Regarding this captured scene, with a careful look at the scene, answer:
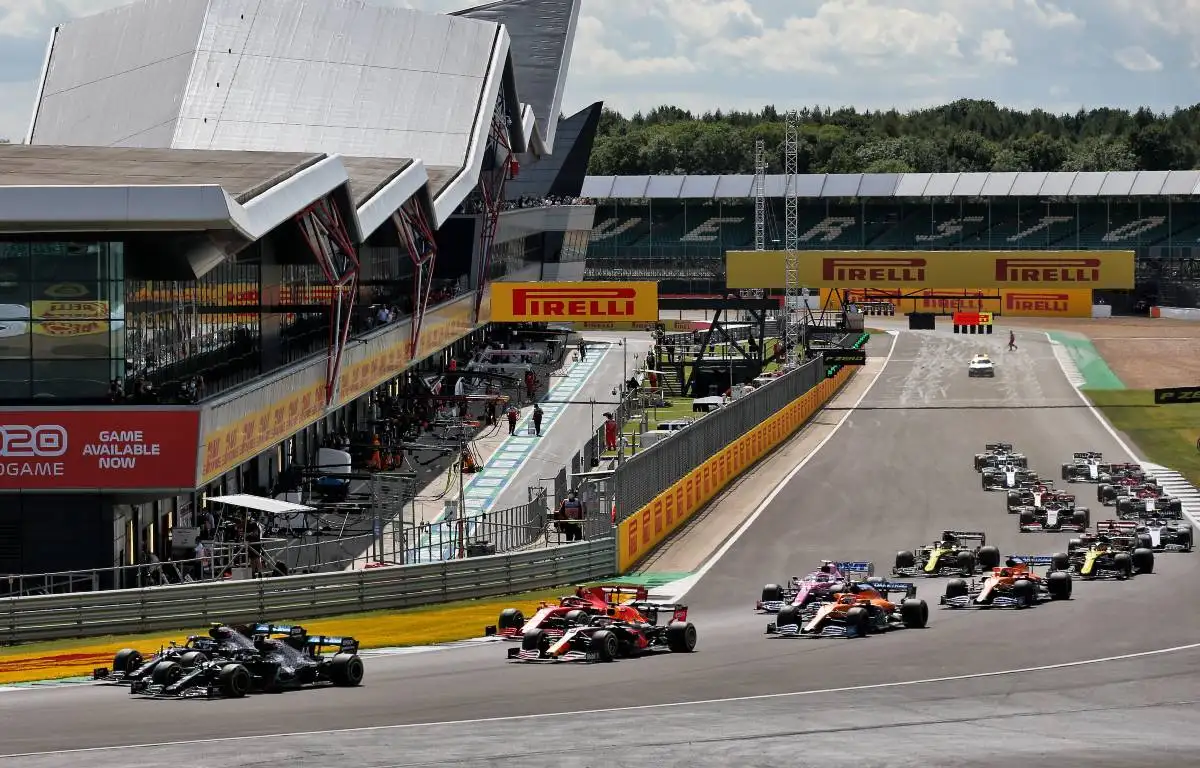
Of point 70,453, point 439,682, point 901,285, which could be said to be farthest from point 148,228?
point 901,285

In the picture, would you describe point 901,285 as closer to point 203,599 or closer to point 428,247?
point 428,247

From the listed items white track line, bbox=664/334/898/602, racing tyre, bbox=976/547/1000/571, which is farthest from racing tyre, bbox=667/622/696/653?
racing tyre, bbox=976/547/1000/571

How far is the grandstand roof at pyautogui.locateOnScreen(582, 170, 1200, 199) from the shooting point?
145m

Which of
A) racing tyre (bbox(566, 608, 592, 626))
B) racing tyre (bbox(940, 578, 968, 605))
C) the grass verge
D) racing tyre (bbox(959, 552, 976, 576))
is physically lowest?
the grass verge

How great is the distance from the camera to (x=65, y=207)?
3256 cm

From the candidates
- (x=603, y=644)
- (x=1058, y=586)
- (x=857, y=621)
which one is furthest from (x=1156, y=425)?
(x=603, y=644)

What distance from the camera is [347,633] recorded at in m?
30.0

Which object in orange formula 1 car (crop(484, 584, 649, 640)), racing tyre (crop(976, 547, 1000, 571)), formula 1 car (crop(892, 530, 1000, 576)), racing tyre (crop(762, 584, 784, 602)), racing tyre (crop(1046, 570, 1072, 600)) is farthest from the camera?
formula 1 car (crop(892, 530, 1000, 576))

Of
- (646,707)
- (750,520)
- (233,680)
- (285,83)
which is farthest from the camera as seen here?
(285,83)

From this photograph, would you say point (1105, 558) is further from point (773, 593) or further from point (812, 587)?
point (812, 587)

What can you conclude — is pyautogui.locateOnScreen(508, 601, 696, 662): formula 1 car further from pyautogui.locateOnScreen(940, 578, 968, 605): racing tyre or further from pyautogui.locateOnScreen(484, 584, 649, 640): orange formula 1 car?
pyautogui.locateOnScreen(940, 578, 968, 605): racing tyre

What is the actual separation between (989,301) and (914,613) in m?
99.9

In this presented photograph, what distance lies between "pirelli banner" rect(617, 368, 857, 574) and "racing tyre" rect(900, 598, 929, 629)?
377 inches

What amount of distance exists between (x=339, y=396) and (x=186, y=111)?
1163 inches
